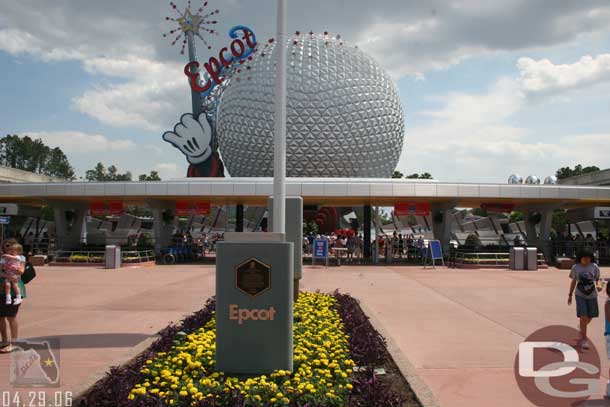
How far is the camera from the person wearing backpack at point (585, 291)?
8289mm

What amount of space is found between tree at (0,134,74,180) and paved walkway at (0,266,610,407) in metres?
105

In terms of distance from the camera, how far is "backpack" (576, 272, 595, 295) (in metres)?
8.42

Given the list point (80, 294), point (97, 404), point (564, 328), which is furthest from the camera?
point (80, 294)

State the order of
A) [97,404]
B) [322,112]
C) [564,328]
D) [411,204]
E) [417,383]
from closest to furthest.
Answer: [97,404] → [417,383] → [564,328] → [411,204] → [322,112]

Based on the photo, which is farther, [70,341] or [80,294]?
[80,294]

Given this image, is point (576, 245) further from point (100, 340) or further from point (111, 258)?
point (100, 340)

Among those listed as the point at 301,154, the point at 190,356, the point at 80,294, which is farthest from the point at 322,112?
the point at 190,356

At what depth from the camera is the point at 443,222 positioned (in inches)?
1147

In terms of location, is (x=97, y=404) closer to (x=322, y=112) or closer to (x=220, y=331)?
(x=220, y=331)

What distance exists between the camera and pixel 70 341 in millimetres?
8727

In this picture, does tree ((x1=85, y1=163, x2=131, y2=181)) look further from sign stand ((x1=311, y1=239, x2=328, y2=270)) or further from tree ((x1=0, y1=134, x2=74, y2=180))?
sign stand ((x1=311, y1=239, x2=328, y2=270))

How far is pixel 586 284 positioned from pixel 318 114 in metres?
26.9

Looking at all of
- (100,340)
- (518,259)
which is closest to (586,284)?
(100,340)

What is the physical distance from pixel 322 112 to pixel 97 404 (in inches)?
1183
